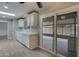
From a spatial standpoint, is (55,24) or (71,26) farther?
(55,24)

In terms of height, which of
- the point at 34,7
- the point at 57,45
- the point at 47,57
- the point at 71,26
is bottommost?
the point at 47,57

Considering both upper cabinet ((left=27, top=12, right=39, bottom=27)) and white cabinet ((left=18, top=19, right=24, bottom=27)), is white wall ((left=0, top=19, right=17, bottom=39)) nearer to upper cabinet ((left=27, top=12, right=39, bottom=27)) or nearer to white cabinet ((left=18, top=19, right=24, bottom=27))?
white cabinet ((left=18, top=19, right=24, bottom=27))

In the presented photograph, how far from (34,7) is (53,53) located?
652 mm

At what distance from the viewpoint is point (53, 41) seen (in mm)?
1220

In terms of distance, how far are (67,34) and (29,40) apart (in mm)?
507

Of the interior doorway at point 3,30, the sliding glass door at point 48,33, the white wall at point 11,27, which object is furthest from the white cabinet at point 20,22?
the sliding glass door at point 48,33

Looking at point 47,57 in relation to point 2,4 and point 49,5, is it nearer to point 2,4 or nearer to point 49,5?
point 49,5

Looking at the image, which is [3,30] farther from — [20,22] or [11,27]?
[20,22]

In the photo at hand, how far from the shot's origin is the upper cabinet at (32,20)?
3.92 ft

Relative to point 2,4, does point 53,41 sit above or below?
below

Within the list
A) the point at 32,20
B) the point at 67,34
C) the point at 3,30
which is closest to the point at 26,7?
the point at 32,20

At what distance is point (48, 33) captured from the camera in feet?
3.99

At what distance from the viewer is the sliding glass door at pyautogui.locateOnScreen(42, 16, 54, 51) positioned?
1194 mm

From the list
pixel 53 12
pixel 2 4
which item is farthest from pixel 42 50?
pixel 2 4
